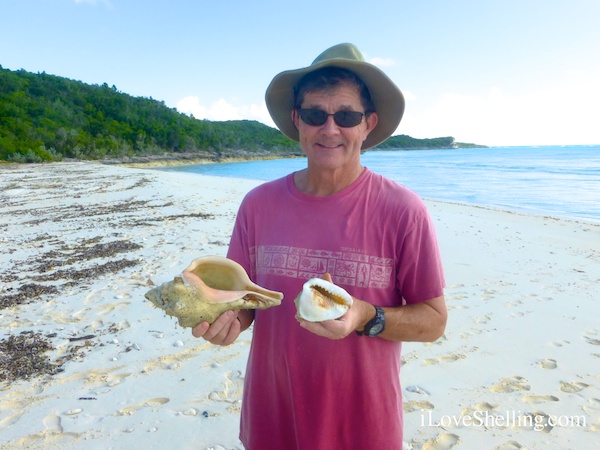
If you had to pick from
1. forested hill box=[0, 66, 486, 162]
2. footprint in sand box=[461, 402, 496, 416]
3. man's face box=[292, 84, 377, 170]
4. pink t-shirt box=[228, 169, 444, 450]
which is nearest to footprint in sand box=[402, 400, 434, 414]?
footprint in sand box=[461, 402, 496, 416]

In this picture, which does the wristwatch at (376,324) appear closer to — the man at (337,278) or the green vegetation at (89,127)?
the man at (337,278)

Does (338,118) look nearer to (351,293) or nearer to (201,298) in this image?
(351,293)

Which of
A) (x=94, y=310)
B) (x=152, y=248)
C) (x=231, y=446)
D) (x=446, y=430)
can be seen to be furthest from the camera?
(x=152, y=248)

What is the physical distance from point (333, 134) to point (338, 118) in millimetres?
67

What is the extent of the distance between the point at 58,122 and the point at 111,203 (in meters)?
47.6

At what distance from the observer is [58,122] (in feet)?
166

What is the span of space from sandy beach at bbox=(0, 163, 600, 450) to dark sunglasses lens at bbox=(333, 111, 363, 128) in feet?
6.68

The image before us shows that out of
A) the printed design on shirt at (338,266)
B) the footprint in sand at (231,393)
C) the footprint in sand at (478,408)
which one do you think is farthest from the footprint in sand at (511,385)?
the printed design on shirt at (338,266)

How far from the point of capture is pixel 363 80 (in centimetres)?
167

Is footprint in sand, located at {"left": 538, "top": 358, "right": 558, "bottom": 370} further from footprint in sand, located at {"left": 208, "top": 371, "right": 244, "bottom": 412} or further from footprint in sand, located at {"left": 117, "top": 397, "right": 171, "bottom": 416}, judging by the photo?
footprint in sand, located at {"left": 117, "top": 397, "right": 171, "bottom": 416}

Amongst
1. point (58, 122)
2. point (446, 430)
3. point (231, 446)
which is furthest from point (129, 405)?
point (58, 122)

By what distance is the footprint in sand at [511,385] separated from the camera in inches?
123

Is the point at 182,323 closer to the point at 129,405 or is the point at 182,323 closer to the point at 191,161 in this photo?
the point at 129,405

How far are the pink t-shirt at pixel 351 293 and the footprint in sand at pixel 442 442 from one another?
1.20m
